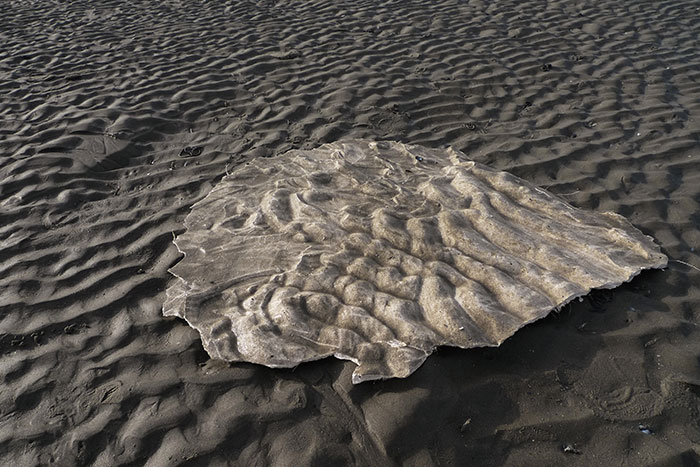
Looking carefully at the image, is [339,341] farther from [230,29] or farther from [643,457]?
[230,29]

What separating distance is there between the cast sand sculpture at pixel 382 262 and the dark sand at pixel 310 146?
131 millimetres

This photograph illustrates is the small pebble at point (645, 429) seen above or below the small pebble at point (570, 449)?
above

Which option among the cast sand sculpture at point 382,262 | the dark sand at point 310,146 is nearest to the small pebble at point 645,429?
the dark sand at point 310,146

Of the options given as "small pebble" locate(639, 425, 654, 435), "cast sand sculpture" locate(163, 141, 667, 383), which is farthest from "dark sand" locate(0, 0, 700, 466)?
"cast sand sculpture" locate(163, 141, 667, 383)

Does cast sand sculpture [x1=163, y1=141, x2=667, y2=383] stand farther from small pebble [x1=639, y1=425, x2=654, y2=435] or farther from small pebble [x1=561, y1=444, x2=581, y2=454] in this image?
small pebble [x1=639, y1=425, x2=654, y2=435]

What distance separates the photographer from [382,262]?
130 inches

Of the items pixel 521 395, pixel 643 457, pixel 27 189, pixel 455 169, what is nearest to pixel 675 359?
pixel 643 457

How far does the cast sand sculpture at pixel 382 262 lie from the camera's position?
2.84 metres

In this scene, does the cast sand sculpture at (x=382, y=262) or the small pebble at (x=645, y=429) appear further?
the cast sand sculpture at (x=382, y=262)

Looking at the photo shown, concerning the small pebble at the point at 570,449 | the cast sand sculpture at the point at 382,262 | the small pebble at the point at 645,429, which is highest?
the cast sand sculpture at the point at 382,262

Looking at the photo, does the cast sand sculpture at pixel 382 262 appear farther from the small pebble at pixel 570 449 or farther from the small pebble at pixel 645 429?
the small pebble at pixel 645 429

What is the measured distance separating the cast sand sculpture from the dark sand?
0.43ft

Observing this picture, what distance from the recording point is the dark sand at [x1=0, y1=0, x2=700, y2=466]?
8.17 feet

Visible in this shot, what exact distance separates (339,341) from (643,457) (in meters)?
1.55
